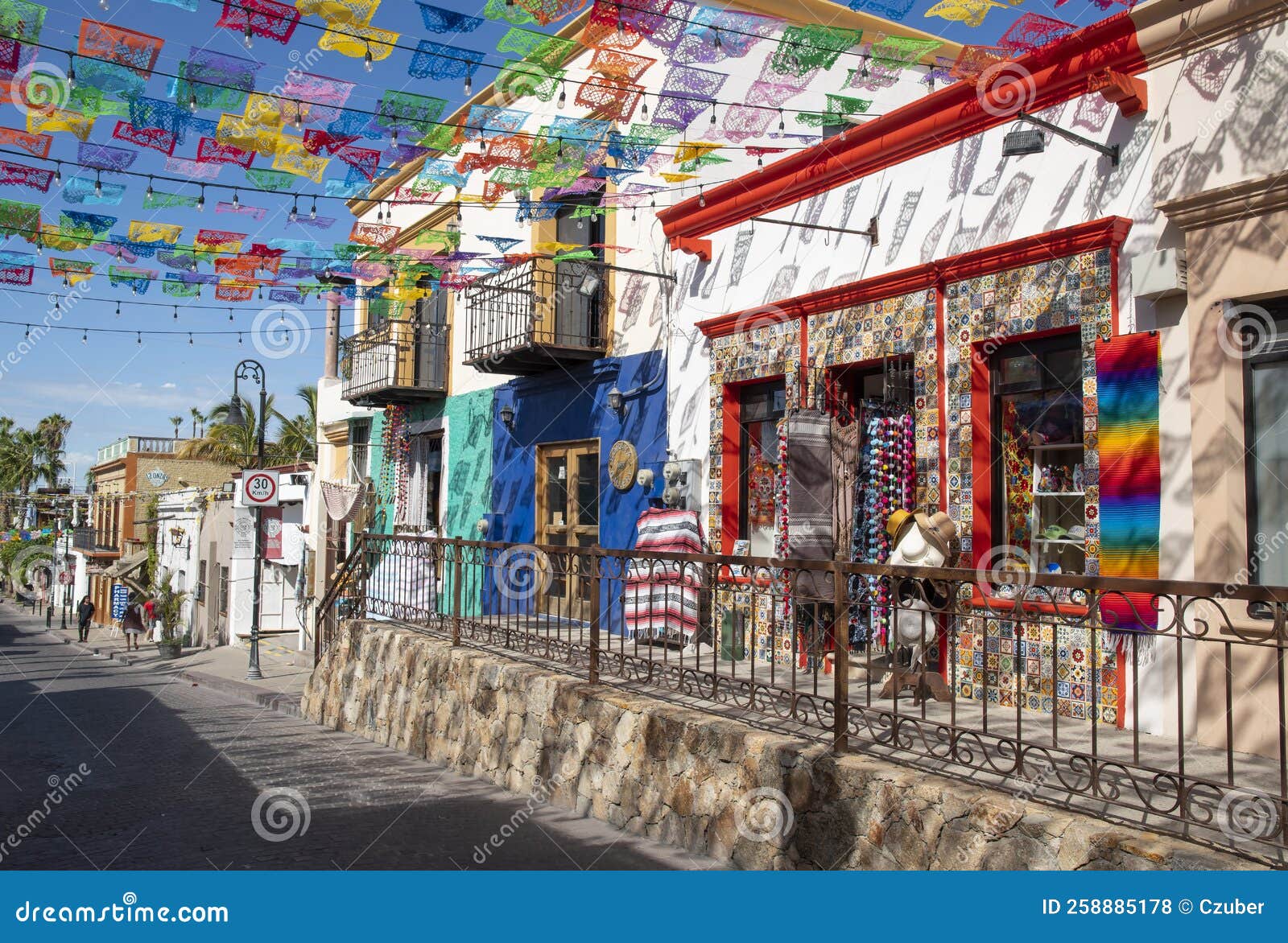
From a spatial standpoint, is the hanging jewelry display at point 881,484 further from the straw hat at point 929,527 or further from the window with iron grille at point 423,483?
the window with iron grille at point 423,483

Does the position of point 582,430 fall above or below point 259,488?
above

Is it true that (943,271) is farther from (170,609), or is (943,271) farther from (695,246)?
(170,609)

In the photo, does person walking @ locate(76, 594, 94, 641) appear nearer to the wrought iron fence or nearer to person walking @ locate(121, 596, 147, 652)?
person walking @ locate(121, 596, 147, 652)

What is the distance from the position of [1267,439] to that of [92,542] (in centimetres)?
4538

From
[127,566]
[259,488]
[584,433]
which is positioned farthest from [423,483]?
[127,566]

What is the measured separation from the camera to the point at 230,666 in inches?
814

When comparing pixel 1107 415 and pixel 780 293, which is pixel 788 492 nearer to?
pixel 780 293

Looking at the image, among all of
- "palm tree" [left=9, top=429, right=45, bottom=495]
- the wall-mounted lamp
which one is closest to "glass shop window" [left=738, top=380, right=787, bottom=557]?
the wall-mounted lamp

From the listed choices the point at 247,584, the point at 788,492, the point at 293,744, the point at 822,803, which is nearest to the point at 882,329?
the point at 788,492

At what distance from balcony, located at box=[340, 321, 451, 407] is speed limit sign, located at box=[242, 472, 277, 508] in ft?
7.27

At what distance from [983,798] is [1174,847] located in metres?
0.79

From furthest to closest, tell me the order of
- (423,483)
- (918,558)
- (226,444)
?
(226,444) < (423,483) < (918,558)

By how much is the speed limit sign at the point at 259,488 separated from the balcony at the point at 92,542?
1035 inches

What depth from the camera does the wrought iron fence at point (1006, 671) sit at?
157 inches
